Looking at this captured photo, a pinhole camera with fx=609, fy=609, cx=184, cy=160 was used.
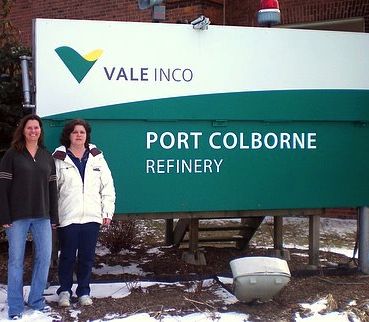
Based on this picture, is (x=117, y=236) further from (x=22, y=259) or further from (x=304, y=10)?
(x=304, y=10)

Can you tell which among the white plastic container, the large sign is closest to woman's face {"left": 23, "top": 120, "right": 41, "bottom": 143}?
the large sign

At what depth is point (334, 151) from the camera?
6.76 m

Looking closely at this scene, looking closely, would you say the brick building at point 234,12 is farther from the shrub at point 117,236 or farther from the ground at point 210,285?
the shrub at point 117,236

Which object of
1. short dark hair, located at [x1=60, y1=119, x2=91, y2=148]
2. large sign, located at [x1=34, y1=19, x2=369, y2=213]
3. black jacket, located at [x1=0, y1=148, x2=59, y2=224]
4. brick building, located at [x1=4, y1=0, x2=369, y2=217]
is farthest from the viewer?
brick building, located at [x1=4, y1=0, x2=369, y2=217]

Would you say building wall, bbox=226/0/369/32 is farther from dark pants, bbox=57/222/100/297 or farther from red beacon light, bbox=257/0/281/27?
dark pants, bbox=57/222/100/297

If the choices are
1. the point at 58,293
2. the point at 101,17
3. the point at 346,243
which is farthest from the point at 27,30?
the point at 58,293

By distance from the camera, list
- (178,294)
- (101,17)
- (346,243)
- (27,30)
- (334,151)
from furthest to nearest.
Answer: (27,30), (101,17), (346,243), (334,151), (178,294)

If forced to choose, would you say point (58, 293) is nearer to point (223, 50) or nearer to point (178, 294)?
point (178, 294)

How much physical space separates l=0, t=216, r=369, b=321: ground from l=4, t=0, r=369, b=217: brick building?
277 centimetres

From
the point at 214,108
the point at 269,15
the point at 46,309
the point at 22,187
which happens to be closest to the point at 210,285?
the point at 46,309

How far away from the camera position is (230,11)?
12.3m

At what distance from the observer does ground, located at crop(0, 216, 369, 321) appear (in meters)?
5.41

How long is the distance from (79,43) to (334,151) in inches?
118

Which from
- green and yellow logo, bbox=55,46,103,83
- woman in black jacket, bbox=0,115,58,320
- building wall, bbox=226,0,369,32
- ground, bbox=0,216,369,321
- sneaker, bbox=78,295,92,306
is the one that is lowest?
ground, bbox=0,216,369,321
